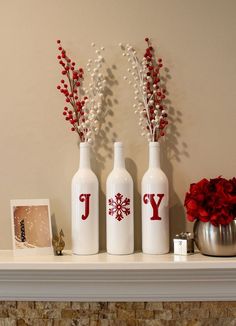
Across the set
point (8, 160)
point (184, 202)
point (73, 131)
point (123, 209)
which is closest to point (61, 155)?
point (73, 131)

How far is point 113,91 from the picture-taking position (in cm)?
147

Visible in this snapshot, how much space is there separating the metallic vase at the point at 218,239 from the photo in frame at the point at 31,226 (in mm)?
521

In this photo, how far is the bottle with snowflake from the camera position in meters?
1.34

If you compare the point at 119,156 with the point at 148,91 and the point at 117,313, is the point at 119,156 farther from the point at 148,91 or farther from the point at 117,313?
the point at 117,313

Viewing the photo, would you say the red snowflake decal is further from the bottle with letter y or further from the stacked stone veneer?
the stacked stone veneer

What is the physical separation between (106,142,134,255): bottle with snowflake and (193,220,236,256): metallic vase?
9.3 inches

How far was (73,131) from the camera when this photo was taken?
147 centimetres

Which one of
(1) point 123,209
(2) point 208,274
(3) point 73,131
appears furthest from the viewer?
(3) point 73,131

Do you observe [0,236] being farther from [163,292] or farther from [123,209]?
[163,292]

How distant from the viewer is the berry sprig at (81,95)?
4.69ft

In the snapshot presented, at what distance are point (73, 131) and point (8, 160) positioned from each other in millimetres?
263

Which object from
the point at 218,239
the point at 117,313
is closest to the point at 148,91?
the point at 218,239

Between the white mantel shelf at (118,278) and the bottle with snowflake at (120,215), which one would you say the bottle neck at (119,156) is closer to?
the bottle with snowflake at (120,215)

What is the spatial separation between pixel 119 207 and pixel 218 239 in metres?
0.33
